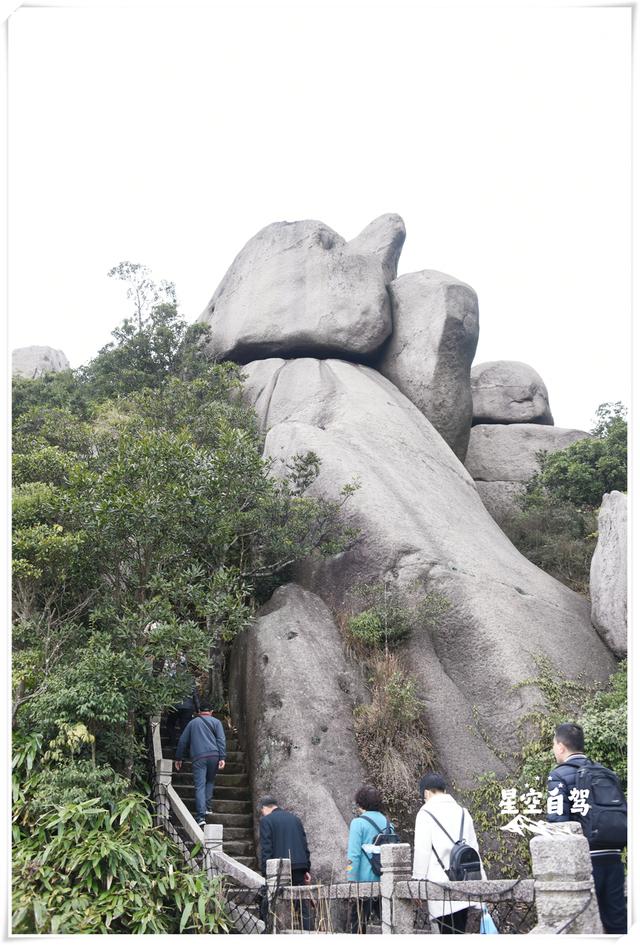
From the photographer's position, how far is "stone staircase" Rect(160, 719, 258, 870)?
41.2 feet

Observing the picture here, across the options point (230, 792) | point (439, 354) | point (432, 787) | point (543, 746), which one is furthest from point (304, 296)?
point (432, 787)

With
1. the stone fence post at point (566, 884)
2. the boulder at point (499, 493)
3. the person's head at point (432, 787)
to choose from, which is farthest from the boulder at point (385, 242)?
the stone fence post at point (566, 884)

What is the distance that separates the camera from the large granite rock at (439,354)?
80.0 feet

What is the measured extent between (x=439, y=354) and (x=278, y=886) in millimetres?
17056

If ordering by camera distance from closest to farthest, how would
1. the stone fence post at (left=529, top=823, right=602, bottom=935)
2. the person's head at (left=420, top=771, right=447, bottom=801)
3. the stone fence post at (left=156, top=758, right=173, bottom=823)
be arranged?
1. the stone fence post at (left=529, top=823, right=602, bottom=935)
2. the person's head at (left=420, top=771, right=447, bottom=801)
3. the stone fence post at (left=156, top=758, right=173, bottom=823)

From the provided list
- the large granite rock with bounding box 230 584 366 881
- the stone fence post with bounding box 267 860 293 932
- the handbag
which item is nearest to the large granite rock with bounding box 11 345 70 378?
the large granite rock with bounding box 230 584 366 881

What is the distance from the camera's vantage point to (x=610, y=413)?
79.8 feet

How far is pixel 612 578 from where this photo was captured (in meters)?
15.9

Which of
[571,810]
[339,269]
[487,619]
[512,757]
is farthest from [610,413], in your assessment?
[571,810]

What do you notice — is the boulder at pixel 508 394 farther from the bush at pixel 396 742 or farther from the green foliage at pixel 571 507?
the bush at pixel 396 742

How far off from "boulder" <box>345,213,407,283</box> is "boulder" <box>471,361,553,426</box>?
14.8 ft

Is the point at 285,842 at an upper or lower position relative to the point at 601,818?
lower

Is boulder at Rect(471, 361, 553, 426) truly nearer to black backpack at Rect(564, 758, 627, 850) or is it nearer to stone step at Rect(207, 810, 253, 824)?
stone step at Rect(207, 810, 253, 824)

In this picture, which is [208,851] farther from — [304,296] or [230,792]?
Result: [304,296]
